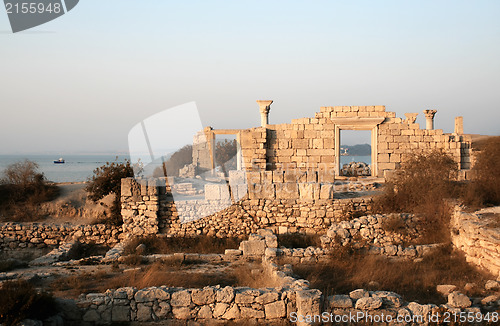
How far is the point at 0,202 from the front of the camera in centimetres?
1458

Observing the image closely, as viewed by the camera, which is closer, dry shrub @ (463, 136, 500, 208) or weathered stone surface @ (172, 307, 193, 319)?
weathered stone surface @ (172, 307, 193, 319)

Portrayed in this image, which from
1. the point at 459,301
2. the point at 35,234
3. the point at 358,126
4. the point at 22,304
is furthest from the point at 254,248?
the point at 358,126

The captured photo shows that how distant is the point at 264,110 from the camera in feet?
61.4

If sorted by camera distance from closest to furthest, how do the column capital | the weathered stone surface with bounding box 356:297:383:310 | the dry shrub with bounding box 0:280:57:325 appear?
the dry shrub with bounding box 0:280:57:325 → the weathered stone surface with bounding box 356:297:383:310 → the column capital

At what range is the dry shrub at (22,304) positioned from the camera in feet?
17.3

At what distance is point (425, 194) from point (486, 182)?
1.85 m

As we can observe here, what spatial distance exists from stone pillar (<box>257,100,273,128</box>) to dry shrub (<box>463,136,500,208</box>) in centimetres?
936

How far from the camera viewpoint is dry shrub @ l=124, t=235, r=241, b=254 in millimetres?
10562

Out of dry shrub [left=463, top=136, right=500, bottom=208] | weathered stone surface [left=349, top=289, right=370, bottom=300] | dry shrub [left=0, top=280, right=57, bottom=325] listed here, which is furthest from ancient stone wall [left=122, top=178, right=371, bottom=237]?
dry shrub [left=0, top=280, right=57, bottom=325]

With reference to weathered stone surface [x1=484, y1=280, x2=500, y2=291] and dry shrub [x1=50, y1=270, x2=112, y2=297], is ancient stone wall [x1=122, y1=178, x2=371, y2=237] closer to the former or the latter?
dry shrub [x1=50, y1=270, x2=112, y2=297]

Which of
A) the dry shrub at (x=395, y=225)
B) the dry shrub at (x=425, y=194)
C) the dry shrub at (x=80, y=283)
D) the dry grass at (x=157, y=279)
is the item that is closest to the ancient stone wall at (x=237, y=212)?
the dry shrub at (x=425, y=194)

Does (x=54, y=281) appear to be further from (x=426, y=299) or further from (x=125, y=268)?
(x=426, y=299)

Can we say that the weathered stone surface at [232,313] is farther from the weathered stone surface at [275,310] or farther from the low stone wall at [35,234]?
the low stone wall at [35,234]

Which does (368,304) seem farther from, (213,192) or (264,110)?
(264,110)
